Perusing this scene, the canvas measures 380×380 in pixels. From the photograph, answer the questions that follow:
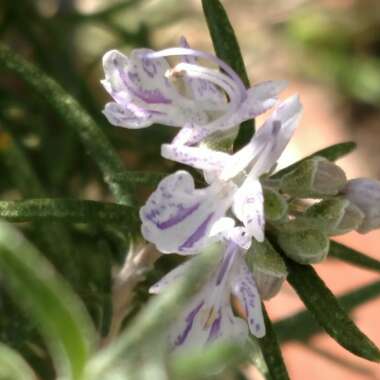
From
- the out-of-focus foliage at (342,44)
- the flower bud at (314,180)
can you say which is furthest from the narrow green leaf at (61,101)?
the out-of-focus foliage at (342,44)

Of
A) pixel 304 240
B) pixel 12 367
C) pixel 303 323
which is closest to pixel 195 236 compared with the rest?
pixel 304 240

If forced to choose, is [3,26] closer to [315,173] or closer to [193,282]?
[315,173]

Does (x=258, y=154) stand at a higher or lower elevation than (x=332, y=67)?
higher

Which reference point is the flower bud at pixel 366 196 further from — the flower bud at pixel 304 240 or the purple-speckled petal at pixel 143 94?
the purple-speckled petal at pixel 143 94

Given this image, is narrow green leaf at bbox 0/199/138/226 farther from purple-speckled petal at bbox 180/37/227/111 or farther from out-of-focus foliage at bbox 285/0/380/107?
out-of-focus foliage at bbox 285/0/380/107

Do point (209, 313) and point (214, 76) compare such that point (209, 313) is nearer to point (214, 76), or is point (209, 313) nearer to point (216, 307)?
point (216, 307)

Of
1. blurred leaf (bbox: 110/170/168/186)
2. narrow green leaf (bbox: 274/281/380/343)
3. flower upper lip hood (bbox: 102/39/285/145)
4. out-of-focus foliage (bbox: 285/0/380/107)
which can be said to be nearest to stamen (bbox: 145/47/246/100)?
flower upper lip hood (bbox: 102/39/285/145)

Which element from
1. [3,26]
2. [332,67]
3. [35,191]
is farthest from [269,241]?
[332,67]
